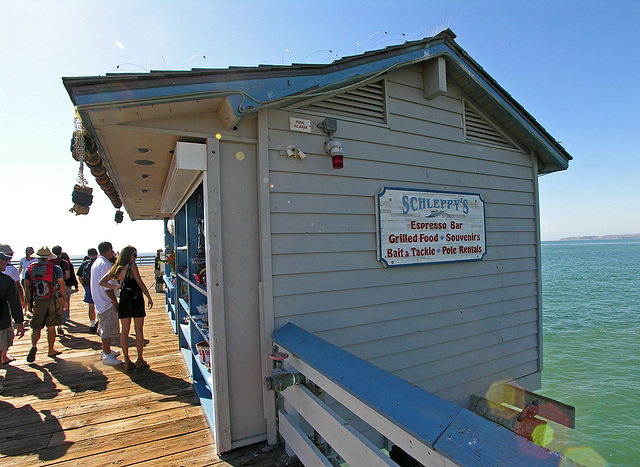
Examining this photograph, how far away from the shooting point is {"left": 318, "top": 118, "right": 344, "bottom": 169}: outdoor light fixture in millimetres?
3113

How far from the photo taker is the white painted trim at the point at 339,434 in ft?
5.01

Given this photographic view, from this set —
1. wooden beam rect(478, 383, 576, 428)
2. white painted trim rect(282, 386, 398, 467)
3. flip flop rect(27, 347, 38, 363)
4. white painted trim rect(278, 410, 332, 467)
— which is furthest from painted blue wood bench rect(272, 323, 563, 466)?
flip flop rect(27, 347, 38, 363)

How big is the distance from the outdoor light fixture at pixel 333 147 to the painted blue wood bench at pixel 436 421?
178cm

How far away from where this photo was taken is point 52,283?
478 centimetres

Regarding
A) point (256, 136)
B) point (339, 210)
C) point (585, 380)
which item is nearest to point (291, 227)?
point (339, 210)

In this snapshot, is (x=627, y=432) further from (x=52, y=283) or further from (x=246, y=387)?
(x=52, y=283)

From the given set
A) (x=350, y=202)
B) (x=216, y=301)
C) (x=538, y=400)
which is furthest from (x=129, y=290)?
(x=538, y=400)

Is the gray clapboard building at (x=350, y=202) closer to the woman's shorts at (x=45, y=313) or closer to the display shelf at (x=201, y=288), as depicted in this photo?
the display shelf at (x=201, y=288)

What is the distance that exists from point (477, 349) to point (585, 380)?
26.6 feet

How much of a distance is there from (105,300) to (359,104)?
4.18 meters

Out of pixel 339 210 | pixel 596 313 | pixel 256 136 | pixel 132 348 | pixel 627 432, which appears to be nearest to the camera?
pixel 256 136

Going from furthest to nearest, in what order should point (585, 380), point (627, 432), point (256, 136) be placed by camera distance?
1. point (585, 380)
2. point (627, 432)
3. point (256, 136)

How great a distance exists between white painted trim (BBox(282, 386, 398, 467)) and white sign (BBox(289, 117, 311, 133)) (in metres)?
2.14

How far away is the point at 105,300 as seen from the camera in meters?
4.67
